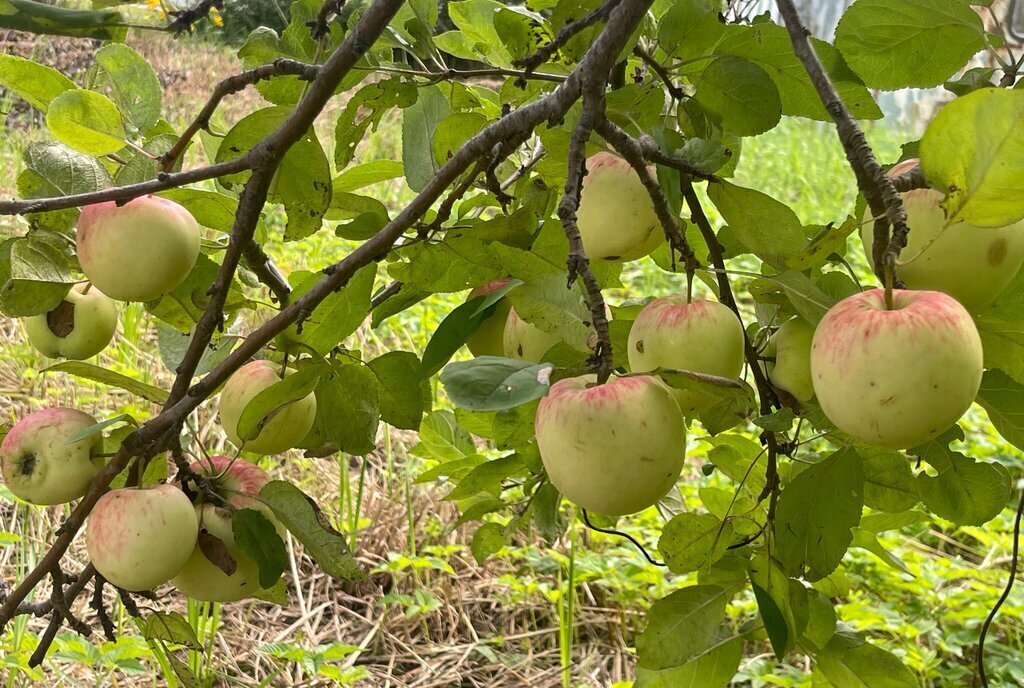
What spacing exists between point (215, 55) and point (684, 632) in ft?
11.5

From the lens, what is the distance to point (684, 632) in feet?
2.19

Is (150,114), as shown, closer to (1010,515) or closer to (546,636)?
(546,636)

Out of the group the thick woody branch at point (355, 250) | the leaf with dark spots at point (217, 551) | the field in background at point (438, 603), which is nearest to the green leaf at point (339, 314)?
the thick woody branch at point (355, 250)

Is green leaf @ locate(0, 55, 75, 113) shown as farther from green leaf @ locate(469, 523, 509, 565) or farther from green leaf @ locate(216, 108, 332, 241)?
green leaf @ locate(469, 523, 509, 565)

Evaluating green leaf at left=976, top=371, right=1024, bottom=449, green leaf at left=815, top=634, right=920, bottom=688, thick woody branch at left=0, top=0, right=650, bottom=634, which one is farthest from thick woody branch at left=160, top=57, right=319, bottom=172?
green leaf at left=815, top=634, right=920, bottom=688

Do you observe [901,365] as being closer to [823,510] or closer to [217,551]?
[823,510]

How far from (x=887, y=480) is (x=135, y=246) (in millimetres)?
538

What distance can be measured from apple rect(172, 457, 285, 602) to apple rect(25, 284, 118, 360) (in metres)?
0.13

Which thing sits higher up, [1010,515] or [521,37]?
[521,37]

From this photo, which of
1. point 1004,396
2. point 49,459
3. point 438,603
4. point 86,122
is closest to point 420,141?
point 86,122

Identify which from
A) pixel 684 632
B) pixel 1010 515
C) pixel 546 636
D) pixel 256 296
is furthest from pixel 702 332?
pixel 256 296

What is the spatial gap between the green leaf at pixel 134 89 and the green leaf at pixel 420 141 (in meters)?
0.19

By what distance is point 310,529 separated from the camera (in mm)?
660

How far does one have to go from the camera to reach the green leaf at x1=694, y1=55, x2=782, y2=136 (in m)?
0.61
